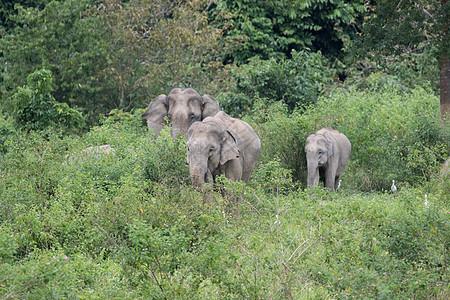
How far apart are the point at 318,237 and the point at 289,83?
11.2m

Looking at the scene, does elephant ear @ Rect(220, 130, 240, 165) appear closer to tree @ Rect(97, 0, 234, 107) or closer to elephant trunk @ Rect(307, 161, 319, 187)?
elephant trunk @ Rect(307, 161, 319, 187)

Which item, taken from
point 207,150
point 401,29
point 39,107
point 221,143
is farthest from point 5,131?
point 401,29

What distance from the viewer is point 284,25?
87.1 ft

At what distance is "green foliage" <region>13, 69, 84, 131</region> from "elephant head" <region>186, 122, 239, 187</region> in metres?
6.71

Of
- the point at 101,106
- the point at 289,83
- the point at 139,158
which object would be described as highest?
the point at 139,158

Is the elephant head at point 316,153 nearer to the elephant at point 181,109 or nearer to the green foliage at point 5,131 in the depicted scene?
the elephant at point 181,109

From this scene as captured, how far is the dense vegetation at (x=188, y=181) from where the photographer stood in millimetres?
6492

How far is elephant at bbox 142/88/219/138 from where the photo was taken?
42.8 ft

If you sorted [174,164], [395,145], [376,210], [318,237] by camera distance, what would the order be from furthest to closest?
[395,145] < [174,164] < [376,210] < [318,237]

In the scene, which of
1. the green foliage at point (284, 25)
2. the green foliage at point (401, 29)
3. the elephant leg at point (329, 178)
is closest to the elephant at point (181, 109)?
the elephant leg at point (329, 178)

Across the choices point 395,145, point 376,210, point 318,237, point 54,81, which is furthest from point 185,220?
point 54,81

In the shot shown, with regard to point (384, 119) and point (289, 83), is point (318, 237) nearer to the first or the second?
point (384, 119)

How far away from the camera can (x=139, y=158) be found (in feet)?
35.0

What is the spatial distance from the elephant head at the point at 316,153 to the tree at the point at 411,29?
302 centimetres
